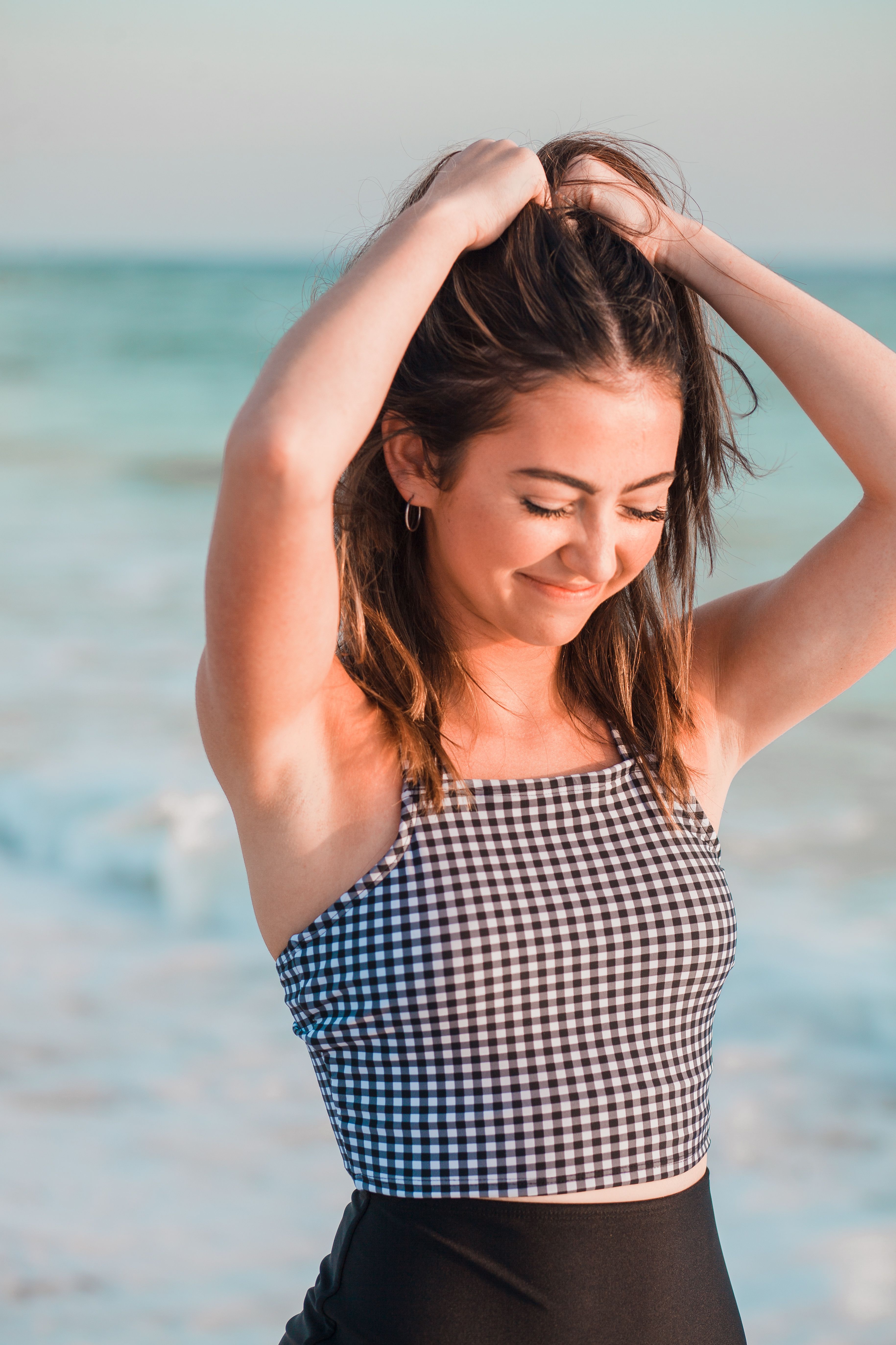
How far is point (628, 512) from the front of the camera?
167 centimetres

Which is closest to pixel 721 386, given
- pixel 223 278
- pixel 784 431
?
pixel 784 431

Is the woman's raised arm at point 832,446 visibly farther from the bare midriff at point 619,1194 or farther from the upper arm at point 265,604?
the upper arm at point 265,604

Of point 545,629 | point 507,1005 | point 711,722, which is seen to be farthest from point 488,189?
point 507,1005

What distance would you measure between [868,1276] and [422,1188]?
2.17 meters

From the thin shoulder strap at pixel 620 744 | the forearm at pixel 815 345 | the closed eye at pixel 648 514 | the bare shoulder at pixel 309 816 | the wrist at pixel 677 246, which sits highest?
the wrist at pixel 677 246

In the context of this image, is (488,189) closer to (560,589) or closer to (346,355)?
(346,355)

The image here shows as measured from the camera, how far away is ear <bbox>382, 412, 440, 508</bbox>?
1757mm

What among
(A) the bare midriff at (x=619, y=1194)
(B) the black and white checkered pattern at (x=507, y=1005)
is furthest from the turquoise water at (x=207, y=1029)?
(A) the bare midriff at (x=619, y=1194)

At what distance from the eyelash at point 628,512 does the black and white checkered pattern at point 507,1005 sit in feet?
1.25

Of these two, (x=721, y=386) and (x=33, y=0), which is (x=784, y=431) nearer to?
(x=721, y=386)

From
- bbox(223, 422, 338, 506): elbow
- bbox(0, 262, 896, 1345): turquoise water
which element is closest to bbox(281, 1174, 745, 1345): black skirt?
bbox(223, 422, 338, 506): elbow

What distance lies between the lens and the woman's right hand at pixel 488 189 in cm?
163

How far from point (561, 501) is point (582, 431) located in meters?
0.09

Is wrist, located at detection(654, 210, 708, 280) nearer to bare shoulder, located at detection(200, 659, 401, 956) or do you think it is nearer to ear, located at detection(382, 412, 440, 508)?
ear, located at detection(382, 412, 440, 508)
